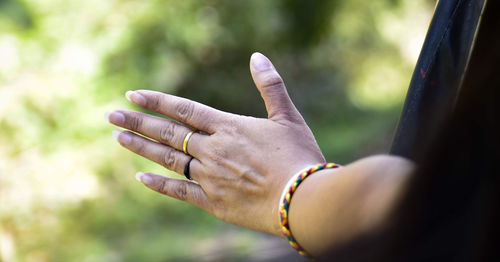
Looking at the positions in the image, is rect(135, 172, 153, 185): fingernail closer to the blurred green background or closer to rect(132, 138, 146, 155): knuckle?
rect(132, 138, 146, 155): knuckle

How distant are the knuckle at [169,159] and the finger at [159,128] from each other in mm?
20

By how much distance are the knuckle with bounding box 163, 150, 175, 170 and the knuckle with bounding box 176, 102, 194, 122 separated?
89mm

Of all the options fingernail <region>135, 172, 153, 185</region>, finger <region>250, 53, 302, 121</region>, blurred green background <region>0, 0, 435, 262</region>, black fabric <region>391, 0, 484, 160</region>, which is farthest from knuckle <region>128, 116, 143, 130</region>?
blurred green background <region>0, 0, 435, 262</region>

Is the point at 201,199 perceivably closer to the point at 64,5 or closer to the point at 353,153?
the point at 64,5

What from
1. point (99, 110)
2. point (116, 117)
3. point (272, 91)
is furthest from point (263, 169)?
point (99, 110)

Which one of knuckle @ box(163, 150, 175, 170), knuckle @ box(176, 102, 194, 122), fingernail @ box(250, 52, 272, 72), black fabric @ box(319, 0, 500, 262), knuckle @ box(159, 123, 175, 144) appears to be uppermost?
fingernail @ box(250, 52, 272, 72)

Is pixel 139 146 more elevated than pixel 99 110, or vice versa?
pixel 99 110

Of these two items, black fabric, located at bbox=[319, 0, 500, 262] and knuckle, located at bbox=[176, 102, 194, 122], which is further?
knuckle, located at bbox=[176, 102, 194, 122]

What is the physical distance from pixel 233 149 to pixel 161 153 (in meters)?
0.22

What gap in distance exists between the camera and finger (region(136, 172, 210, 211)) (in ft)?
4.32

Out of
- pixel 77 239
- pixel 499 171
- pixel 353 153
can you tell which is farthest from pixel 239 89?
pixel 499 171

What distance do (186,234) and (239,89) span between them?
258 centimetres

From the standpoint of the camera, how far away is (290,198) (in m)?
1.10

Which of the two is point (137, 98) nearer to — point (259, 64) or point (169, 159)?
point (169, 159)
